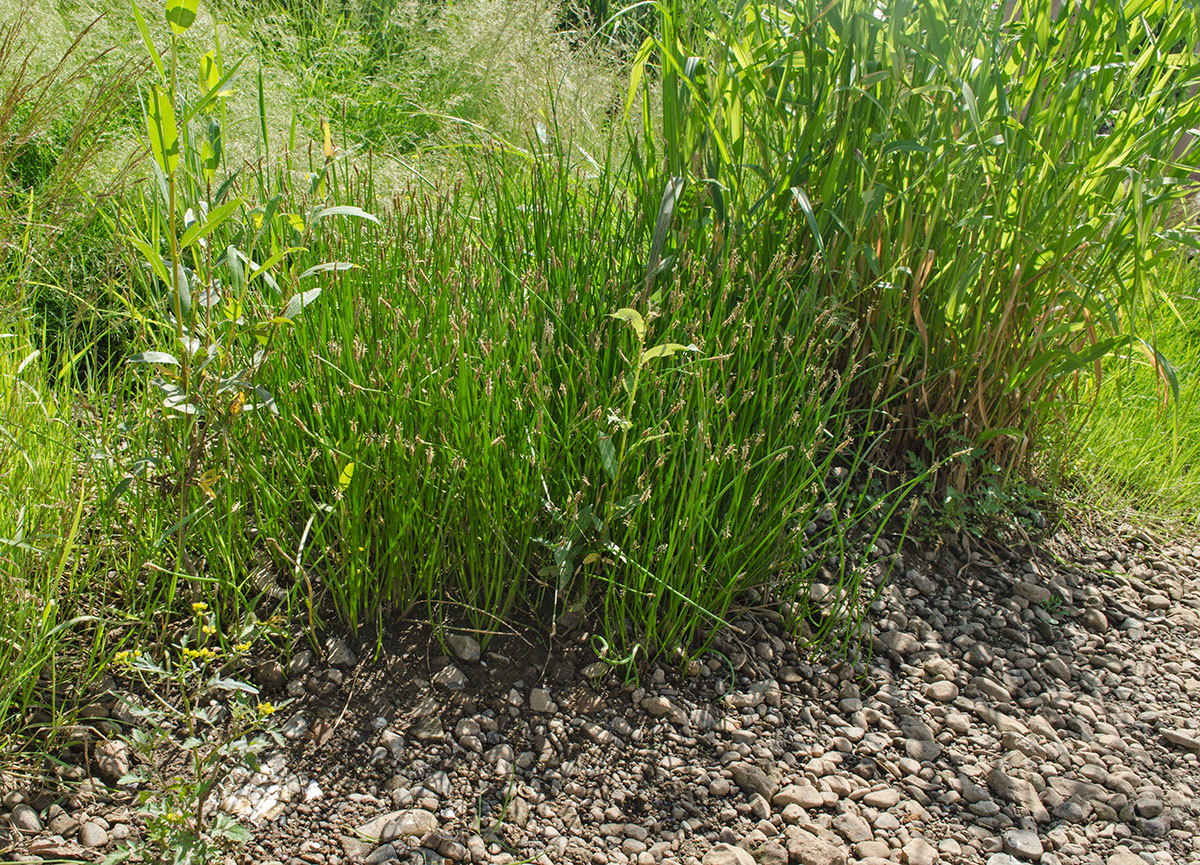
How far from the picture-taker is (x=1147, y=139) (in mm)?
1875

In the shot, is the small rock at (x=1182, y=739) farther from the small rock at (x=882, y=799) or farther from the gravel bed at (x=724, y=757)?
the small rock at (x=882, y=799)

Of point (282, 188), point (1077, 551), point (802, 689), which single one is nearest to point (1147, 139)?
point (1077, 551)

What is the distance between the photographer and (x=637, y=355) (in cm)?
172

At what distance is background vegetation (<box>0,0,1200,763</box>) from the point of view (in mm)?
1648

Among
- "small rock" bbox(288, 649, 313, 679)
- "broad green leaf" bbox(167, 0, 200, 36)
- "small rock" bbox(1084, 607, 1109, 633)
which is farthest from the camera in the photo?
"small rock" bbox(1084, 607, 1109, 633)

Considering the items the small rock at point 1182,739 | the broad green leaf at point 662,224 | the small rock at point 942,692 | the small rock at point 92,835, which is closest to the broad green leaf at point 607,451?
the broad green leaf at point 662,224

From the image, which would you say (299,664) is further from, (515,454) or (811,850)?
(811,850)

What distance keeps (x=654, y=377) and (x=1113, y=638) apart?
126 centimetres

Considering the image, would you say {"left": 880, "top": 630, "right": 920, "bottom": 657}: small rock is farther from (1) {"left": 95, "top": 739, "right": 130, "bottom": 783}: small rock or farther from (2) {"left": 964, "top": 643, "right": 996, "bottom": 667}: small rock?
(1) {"left": 95, "top": 739, "right": 130, "bottom": 783}: small rock

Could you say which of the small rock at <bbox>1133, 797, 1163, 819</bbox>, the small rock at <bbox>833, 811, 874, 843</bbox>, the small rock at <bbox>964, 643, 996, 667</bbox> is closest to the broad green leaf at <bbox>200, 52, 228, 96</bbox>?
the small rock at <bbox>833, 811, 874, 843</bbox>

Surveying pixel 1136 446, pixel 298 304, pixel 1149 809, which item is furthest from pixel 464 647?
pixel 1136 446

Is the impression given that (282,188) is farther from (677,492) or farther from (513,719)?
(513,719)

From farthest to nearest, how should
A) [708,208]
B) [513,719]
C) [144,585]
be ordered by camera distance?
[708,208] < [144,585] < [513,719]

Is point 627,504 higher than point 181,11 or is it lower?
lower
